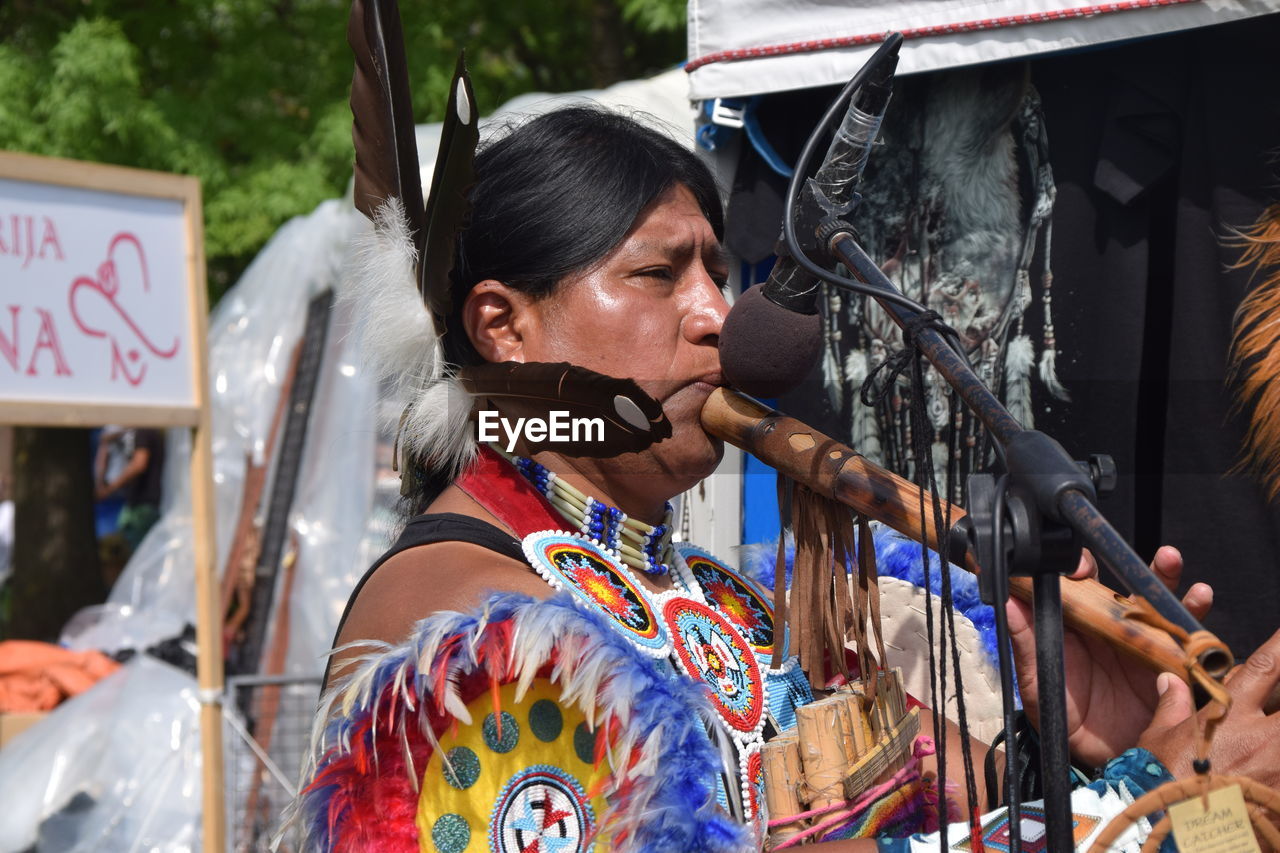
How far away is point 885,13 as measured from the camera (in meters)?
2.28

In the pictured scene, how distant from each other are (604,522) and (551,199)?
48 cm

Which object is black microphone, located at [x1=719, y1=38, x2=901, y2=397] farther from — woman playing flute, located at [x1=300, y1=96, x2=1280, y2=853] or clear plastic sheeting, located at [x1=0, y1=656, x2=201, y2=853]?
clear plastic sheeting, located at [x1=0, y1=656, x2=201, y2=853]

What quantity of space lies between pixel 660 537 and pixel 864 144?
0.75 m

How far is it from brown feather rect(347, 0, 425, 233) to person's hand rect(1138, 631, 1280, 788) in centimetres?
116

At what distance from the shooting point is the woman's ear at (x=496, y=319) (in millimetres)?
1808

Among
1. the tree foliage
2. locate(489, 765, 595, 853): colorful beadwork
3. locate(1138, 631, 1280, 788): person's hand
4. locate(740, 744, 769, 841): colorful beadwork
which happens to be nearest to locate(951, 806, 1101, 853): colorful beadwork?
locate(1138, 631, 1280, 788): person's hand

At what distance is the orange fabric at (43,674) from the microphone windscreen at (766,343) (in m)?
3.55

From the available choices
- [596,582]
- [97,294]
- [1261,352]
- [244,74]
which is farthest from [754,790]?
[244,74]

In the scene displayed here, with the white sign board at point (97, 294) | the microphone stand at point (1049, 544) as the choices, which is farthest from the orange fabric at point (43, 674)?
the microphone stand at point (1049, 544)

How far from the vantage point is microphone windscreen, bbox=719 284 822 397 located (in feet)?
4.90

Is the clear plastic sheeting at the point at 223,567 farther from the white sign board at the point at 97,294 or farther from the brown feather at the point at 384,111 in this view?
the brown feather at the point at 384,111

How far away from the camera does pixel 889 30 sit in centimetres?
225

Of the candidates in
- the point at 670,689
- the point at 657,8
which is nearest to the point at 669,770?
the point at 670,689

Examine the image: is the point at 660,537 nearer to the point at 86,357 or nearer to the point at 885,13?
the point at 885,13
